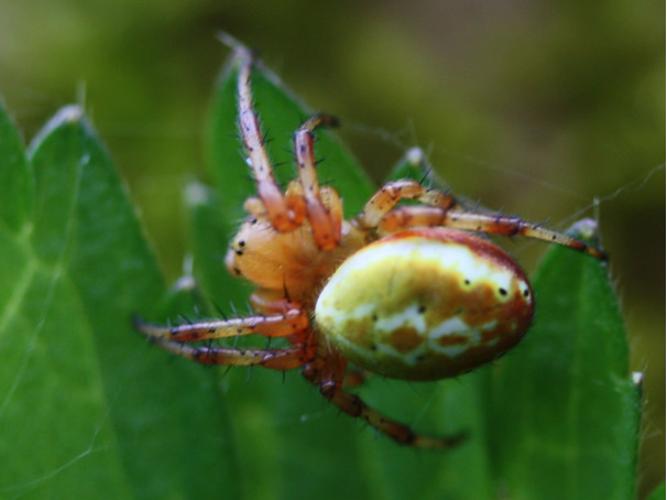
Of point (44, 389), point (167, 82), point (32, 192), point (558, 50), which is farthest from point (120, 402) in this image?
point (558, 50)

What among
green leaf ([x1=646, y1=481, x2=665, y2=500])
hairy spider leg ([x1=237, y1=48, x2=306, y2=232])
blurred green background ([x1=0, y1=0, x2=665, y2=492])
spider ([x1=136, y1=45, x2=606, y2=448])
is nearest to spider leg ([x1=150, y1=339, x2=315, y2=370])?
spider ([x1=136, y1=45, x2=606, y2=448])

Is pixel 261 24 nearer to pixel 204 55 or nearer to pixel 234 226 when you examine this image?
pixel 204 55

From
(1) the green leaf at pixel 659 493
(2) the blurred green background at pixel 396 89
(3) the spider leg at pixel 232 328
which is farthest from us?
(2) the blurred green background at pixel 396 89

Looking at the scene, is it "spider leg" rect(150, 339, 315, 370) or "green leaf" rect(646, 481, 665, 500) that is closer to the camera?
"green leaf" rect(646, 481, 665, 500)

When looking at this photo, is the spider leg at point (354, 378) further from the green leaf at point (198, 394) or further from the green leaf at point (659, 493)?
the green leaf at point (659, 493)

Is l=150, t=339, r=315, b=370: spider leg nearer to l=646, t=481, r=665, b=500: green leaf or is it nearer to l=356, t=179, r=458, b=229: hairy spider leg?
l=356, t=179, r=458, b=229: hairy spider leg

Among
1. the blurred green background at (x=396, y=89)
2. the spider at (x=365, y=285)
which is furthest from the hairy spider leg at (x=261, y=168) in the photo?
the blurred green background at (x=396, y=89)
